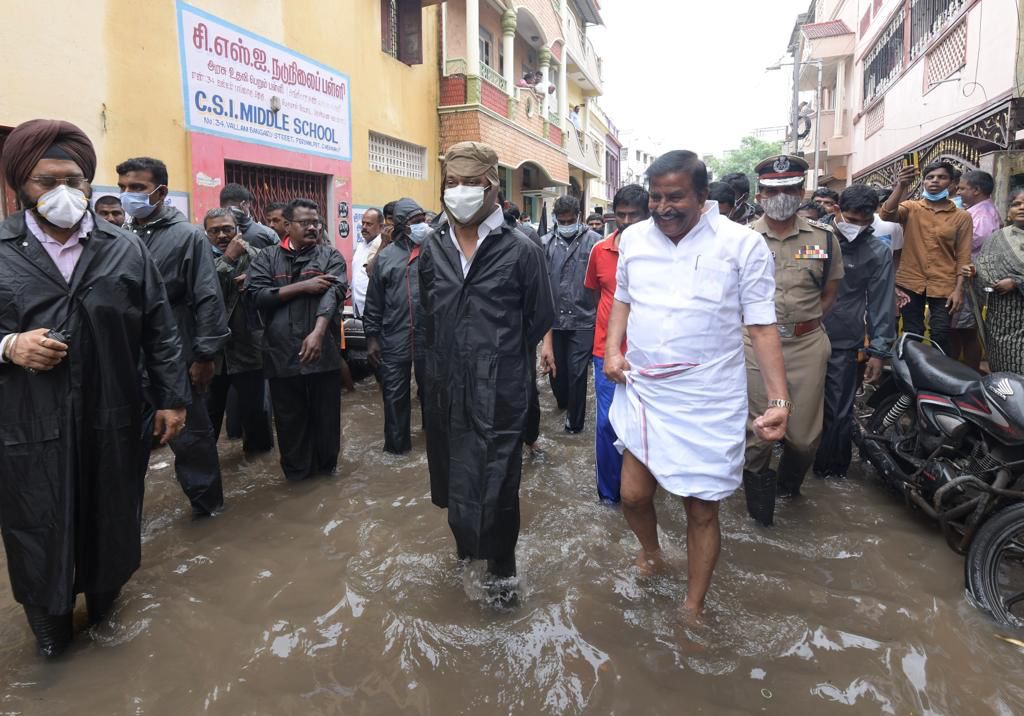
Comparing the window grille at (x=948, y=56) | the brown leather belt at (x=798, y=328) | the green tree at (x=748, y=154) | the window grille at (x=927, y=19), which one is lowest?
the brown leather belt at (x=798, y=328)

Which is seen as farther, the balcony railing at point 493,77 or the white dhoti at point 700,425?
the balcony railing at point 493,77

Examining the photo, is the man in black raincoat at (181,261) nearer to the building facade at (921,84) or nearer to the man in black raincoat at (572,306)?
the man in black raincoat at (572,306)

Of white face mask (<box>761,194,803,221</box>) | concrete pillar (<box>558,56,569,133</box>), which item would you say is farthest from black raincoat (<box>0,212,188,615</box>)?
concrete pillar (<box>558,56,569,133</box>)

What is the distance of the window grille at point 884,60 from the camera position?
15438 mm

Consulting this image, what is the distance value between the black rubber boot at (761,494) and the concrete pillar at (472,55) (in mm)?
10948

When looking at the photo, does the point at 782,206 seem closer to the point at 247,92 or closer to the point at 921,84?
the point at 247,92

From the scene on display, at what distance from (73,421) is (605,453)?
8.82 feet

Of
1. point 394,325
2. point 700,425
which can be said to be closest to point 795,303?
point 700,425

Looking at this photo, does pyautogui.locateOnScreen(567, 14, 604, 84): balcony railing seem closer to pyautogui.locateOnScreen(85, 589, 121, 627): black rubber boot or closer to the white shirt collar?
the white shirt collar

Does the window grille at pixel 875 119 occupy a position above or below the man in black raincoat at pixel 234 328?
above

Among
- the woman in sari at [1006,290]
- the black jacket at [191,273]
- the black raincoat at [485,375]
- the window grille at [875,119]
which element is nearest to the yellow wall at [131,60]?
the black jacket at [191,273]

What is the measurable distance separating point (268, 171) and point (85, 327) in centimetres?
690

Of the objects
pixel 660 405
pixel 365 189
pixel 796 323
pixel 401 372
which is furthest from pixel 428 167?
pixel 660 405

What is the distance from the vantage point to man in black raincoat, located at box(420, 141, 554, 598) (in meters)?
2.84
